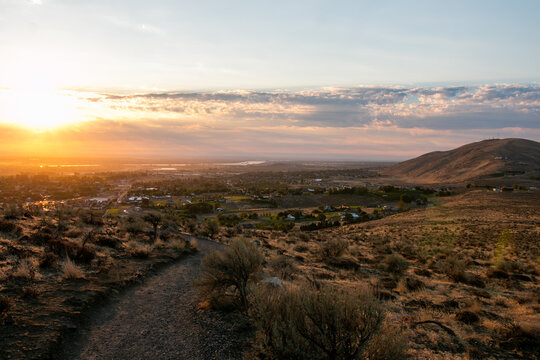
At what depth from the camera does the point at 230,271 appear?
29.9 feet

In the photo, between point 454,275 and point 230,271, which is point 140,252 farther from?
point 454,275

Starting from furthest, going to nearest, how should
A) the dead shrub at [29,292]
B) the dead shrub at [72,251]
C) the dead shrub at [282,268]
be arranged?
the dead shrub at [282,268], the dead shrub at [72,251], the dead shrub at [29,292]

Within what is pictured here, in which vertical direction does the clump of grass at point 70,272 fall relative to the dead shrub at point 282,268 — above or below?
above

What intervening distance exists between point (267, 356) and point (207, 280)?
4971mm

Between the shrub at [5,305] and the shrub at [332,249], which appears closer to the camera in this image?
the shrub at [5,305]

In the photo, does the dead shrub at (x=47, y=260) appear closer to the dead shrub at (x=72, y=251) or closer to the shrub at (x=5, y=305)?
the dead shrub at (x=72, y=251)

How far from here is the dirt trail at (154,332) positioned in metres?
6.52

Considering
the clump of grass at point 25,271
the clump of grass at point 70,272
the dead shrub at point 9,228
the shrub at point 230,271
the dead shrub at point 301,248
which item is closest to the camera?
the clump of grass at point 25,271

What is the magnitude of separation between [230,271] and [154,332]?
267 centimetres

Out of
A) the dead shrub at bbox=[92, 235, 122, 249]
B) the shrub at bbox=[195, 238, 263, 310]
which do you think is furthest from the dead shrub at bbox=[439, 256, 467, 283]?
the dead shrub at bbox=[92, 235, 122, 249]

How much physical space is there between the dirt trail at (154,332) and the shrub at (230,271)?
2.57 feet

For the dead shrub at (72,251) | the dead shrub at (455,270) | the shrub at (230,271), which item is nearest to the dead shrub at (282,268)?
the shrub at (230,271)

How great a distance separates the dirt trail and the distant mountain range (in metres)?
103

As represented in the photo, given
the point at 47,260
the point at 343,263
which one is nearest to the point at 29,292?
the point at 47,260
